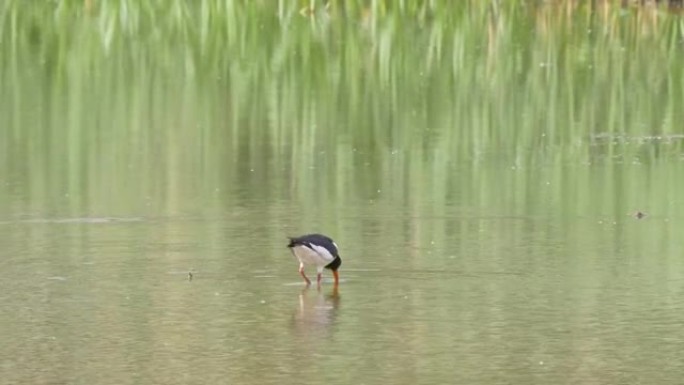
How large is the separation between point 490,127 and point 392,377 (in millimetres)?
9067

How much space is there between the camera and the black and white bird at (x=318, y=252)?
11297 mm

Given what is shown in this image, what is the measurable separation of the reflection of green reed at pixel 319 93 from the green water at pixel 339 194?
0.05 m

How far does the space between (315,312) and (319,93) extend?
951cm

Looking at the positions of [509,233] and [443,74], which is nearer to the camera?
[509,233]

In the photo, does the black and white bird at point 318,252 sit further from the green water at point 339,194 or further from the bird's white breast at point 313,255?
the green water at point 339,194

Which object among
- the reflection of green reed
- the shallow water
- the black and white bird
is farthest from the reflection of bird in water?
the reflection of green reed

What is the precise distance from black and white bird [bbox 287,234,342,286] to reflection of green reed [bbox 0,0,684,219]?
312cm

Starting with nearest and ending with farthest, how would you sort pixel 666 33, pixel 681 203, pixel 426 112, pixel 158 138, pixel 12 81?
pixel 681 203 → pixel 158 138 → pixel 426 112 → pixel 12 81 → pixel 666 33

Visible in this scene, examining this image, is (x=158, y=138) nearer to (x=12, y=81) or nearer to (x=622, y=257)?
(x=12, y=81)

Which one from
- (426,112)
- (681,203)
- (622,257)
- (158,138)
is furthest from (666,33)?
(622,257)

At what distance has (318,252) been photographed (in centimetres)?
1129

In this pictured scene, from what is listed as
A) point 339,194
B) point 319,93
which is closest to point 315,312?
point 339,194

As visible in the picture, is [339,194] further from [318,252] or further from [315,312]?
[315,312]

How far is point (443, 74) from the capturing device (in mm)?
21312
